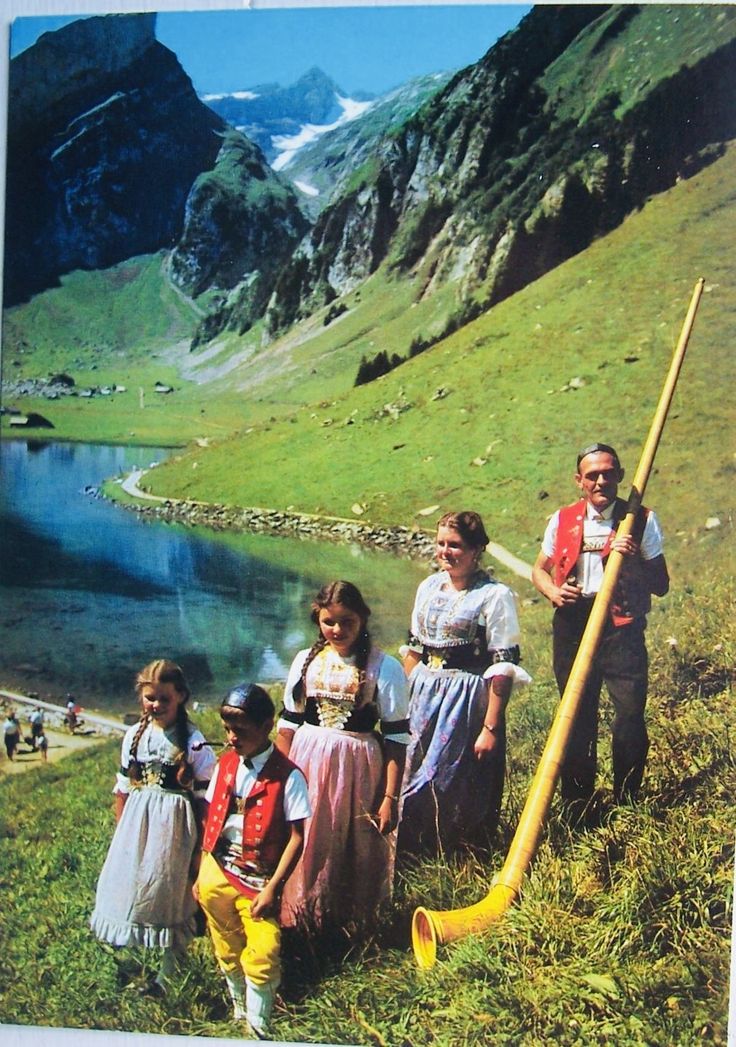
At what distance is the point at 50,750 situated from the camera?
15.9 ft

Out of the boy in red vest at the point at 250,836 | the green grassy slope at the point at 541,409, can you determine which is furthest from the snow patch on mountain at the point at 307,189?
the boy in red vest at the point at 250,836

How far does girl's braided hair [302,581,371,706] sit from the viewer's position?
3.94m

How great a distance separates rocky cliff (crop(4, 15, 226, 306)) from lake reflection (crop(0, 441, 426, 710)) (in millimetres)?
934

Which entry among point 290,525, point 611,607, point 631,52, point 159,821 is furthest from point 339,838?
point 631,52

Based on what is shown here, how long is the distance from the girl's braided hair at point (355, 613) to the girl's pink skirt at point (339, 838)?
0.19 metres

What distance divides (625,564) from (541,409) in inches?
32.7

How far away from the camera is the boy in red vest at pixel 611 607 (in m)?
4.16

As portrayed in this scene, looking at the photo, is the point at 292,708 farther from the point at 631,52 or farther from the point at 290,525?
the point at 631,52

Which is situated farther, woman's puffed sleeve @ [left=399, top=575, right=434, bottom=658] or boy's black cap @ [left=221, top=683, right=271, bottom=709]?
woman's puffed sleeve @ [left=399, top=575, right=434, bottom=658]

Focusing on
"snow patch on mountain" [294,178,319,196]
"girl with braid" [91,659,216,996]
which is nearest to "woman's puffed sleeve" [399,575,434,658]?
"girl with braid" [91,659,216,996]

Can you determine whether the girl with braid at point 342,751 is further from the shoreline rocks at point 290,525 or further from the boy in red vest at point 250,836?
the shoreline rocks at point 290,525

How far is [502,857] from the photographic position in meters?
4.17

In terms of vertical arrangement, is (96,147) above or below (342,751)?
above

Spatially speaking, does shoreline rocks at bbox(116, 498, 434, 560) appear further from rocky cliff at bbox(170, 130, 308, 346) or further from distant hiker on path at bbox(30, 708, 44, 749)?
distant hiker on path at bbox(30, 708, 44, 749)
